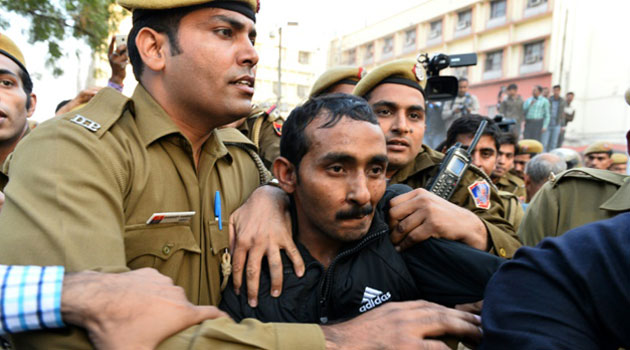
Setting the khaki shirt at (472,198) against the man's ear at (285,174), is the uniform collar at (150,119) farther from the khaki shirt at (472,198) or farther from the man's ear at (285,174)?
the khaki shirt at (472,198)

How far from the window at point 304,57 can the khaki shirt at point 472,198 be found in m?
40.5

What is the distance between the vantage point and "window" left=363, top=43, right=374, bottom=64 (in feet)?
112

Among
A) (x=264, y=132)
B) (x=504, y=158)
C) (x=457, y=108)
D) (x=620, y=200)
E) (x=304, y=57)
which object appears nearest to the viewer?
(x=620, y=200)

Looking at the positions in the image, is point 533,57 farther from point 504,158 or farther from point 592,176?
point 592,176

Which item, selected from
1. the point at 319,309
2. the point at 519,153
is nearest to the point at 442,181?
the point at 319,309

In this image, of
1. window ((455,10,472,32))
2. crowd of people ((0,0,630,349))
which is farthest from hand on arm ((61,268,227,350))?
window ((455,10,472,32))

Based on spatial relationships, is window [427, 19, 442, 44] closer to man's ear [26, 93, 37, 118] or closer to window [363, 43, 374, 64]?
window [363, 43, 374, 64]

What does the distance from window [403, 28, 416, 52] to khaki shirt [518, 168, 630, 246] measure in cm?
3003

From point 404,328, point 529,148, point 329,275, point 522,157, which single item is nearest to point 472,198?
point 329,275

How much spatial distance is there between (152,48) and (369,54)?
34111mm

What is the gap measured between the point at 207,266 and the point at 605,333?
4.27ft

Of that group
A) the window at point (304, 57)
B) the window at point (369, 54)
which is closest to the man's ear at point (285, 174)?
the window at point (369, 54)

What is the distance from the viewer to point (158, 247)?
160 centimetres

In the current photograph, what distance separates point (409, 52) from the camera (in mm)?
30734
